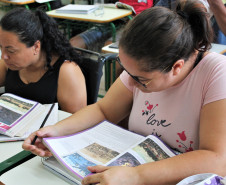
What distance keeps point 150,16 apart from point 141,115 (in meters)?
0.41

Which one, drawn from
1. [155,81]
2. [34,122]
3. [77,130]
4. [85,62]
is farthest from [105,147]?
[85,62]

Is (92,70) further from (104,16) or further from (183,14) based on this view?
(104,16)

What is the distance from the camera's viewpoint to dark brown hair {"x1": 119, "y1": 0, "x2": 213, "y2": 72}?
809 mm

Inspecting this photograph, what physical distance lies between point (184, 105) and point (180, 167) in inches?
10.2

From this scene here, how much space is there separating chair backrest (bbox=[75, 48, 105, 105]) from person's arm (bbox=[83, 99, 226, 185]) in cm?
75

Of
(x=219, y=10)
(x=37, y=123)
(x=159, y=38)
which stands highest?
(x=159, y=38)

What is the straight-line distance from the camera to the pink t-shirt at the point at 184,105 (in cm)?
89

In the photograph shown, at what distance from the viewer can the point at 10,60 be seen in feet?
4.72

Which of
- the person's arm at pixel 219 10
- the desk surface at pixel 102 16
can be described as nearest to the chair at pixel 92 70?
the person's arm at pixel 219 10

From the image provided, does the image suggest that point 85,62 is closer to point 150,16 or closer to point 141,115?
point 141,115

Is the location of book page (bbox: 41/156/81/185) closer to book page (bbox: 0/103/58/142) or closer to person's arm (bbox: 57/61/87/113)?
book page (bbox: 0/103/58/142)

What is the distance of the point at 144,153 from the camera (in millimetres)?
900

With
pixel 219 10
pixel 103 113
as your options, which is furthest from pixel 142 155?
pixel 219 10

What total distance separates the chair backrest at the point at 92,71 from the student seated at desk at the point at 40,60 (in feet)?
0.17
